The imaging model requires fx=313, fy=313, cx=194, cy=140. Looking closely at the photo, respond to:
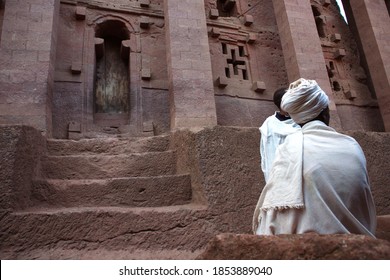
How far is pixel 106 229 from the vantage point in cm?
284

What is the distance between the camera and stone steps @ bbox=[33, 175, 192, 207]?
3.29 metres

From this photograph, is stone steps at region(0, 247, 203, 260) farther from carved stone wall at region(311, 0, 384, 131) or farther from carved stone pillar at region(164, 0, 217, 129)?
carved stone wall at region(311, 0, 384, 131)

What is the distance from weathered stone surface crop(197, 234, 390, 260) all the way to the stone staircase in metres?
1.57

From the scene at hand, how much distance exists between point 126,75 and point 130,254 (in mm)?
5533

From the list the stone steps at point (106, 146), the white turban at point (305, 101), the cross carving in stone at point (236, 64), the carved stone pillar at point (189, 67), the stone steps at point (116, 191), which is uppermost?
the cross carving in stone at point (236, 64)

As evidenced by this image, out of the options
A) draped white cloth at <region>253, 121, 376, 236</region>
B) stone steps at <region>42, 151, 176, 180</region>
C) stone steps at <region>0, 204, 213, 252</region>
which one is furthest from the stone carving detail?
draped white cloth at <region>253, 121, 376, 236</region>

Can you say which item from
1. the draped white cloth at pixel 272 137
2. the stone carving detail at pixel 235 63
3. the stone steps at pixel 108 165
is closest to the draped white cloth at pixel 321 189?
the draped white cloth at pixel 272 137

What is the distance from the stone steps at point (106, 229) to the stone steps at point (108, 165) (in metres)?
0.75

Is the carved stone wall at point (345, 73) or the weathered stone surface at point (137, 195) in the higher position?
the carved stone wall at point (345, 73)

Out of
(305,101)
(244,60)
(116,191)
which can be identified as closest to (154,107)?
(244,60)

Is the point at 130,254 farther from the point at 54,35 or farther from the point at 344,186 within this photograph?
the point at 54,35

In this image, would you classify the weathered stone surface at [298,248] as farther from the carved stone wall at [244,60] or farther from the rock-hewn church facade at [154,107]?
the carved stone wall at [244,60]

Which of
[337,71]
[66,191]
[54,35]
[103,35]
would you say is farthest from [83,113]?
[337,71]

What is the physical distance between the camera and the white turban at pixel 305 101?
1.72m
